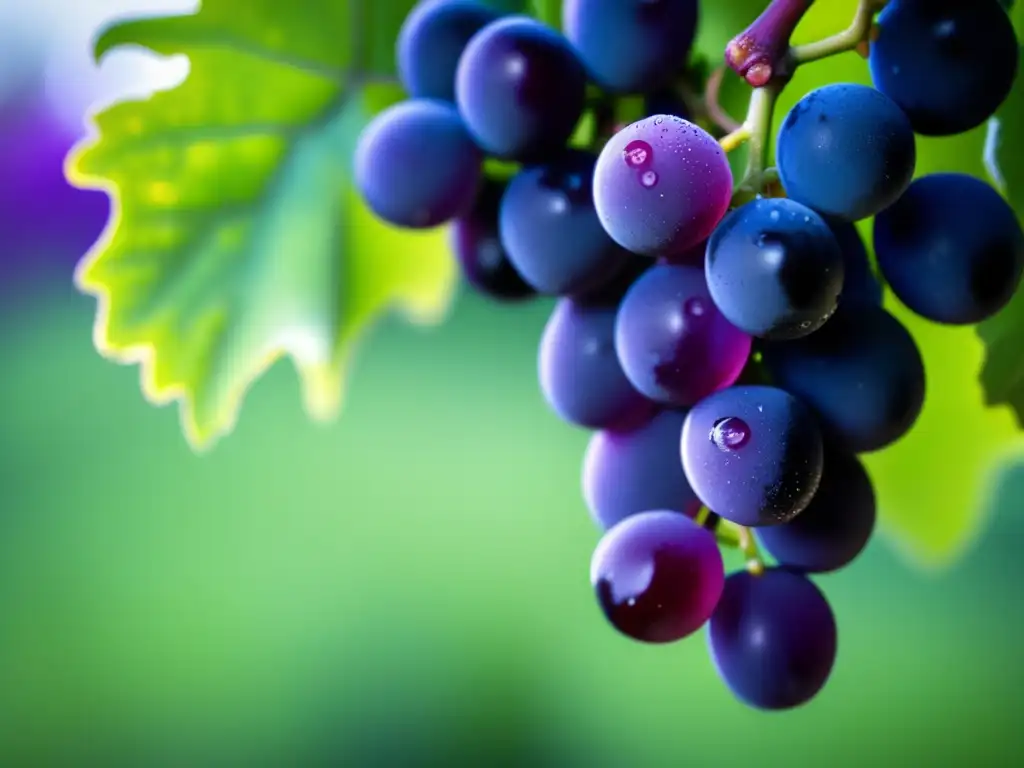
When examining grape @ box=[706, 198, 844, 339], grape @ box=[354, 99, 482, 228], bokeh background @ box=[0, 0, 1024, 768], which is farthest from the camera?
bokeh background @ box=[0, 0, 1024, 768]

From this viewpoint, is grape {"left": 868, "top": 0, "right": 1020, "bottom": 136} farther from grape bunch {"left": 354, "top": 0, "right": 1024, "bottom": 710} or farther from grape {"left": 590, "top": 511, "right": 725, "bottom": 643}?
grape {"left": 590, "top": 511, "right": 725, "bottom": 643}

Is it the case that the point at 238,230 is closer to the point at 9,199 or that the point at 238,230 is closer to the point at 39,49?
the point at 39,49

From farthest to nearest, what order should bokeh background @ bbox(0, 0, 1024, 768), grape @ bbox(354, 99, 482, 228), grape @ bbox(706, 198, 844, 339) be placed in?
bokeh background @ bbox(0, 0, 1024, 768)
grape @ bbox(354, 99, 482, 228)
grape @ bbox(706, 198, 844, 339)

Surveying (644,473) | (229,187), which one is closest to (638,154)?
(644,473)

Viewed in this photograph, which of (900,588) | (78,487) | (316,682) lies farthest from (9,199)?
(900,588)

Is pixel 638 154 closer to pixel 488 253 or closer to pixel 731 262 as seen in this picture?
pixel 731 262

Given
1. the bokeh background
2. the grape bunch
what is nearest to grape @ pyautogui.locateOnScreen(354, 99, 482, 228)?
the grape bunch
